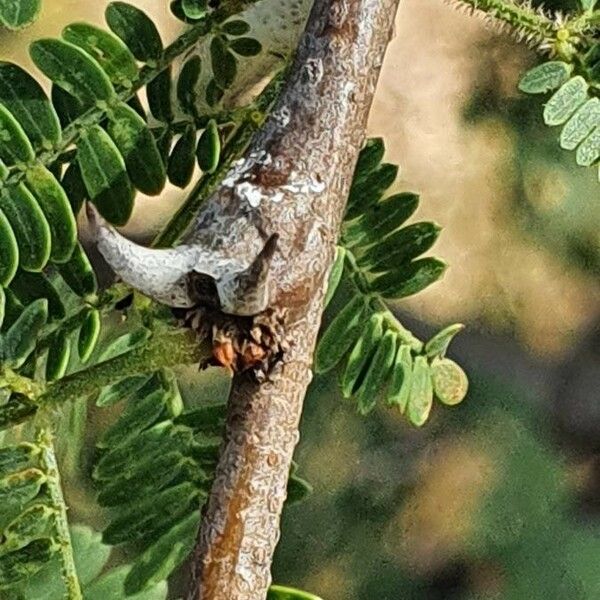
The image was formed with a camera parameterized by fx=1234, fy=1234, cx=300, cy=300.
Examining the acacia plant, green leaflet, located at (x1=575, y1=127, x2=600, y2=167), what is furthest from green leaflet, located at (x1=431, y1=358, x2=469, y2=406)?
green leaflet, located at (x1=575, y1=127, x2=600, y2=167)

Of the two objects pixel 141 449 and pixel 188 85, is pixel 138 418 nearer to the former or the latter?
pixel 141 449

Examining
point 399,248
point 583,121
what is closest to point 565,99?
point 583,121

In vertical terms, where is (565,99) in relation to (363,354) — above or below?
above

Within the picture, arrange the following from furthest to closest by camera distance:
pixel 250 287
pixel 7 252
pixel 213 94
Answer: pixel 213 94 < pixel 7 252 < pixel 250 287

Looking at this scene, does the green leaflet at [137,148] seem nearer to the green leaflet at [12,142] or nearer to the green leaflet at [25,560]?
the green leaflet at [12,142]

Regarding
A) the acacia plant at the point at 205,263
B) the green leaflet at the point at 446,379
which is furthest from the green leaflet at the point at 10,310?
the green leaflet at the point at 446,379

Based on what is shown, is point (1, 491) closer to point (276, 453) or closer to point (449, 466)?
point (276, 453)
